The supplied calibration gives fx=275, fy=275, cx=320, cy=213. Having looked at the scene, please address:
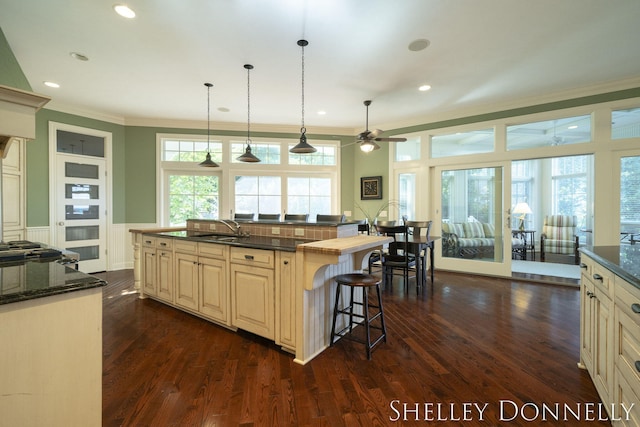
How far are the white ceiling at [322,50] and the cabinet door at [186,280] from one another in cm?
222

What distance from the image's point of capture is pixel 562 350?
2182mm

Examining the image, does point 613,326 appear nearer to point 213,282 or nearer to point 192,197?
point 213,282

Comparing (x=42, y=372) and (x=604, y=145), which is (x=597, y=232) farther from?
(x=42, y=372)

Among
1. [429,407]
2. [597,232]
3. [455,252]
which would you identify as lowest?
[429,407]

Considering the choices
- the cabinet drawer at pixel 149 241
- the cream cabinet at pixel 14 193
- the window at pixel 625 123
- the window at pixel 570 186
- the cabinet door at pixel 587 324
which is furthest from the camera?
the window at pixel 570 186

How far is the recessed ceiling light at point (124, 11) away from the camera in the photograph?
230cm

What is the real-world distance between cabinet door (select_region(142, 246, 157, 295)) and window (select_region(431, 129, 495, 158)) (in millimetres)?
4773

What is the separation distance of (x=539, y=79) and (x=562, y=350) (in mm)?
3356

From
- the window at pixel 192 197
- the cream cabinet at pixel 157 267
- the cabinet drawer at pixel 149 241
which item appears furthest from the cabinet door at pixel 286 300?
the window at pixel 192 197

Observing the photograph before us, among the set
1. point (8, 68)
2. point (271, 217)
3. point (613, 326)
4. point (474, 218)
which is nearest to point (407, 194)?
point (474, 218)

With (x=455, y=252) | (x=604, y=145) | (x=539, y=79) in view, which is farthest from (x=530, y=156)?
(x=455, y=252)

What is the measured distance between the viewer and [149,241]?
3260 millimetres

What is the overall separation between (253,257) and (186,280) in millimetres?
1065

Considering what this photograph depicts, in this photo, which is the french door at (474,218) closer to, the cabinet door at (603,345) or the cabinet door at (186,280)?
the cabinet door at (603,345)
